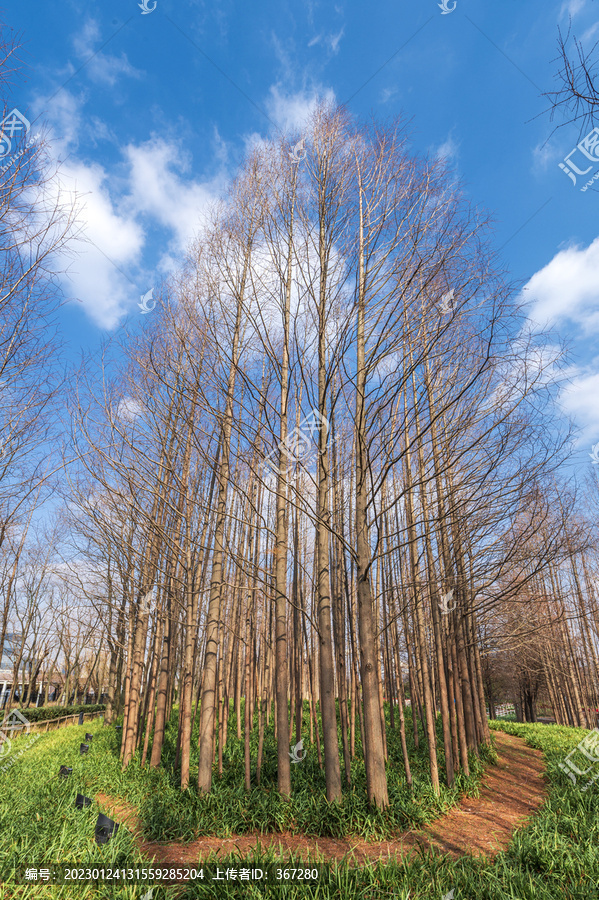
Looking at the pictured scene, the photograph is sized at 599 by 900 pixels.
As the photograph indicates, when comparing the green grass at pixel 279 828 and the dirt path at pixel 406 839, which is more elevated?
the green grass at pixel 279 828

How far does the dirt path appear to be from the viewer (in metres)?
4.42

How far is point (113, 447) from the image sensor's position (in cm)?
741

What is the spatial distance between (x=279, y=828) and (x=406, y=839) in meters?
1.45

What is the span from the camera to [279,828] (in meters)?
5.21

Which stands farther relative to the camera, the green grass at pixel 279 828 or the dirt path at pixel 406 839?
the dirt path at pixel 406 839

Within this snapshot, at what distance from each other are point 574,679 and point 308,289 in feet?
60.4

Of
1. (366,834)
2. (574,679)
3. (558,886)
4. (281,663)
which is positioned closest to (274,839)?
(366,834)

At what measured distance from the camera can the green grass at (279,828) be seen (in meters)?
3.38

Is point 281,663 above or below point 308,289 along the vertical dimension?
below

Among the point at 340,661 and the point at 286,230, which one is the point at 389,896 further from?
the point at 286,230

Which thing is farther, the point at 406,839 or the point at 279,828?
the point at 279,828

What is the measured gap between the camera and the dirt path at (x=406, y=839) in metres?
4.42

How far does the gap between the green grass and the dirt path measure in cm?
15

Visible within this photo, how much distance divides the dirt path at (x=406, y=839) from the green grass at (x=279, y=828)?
15 centimetres
